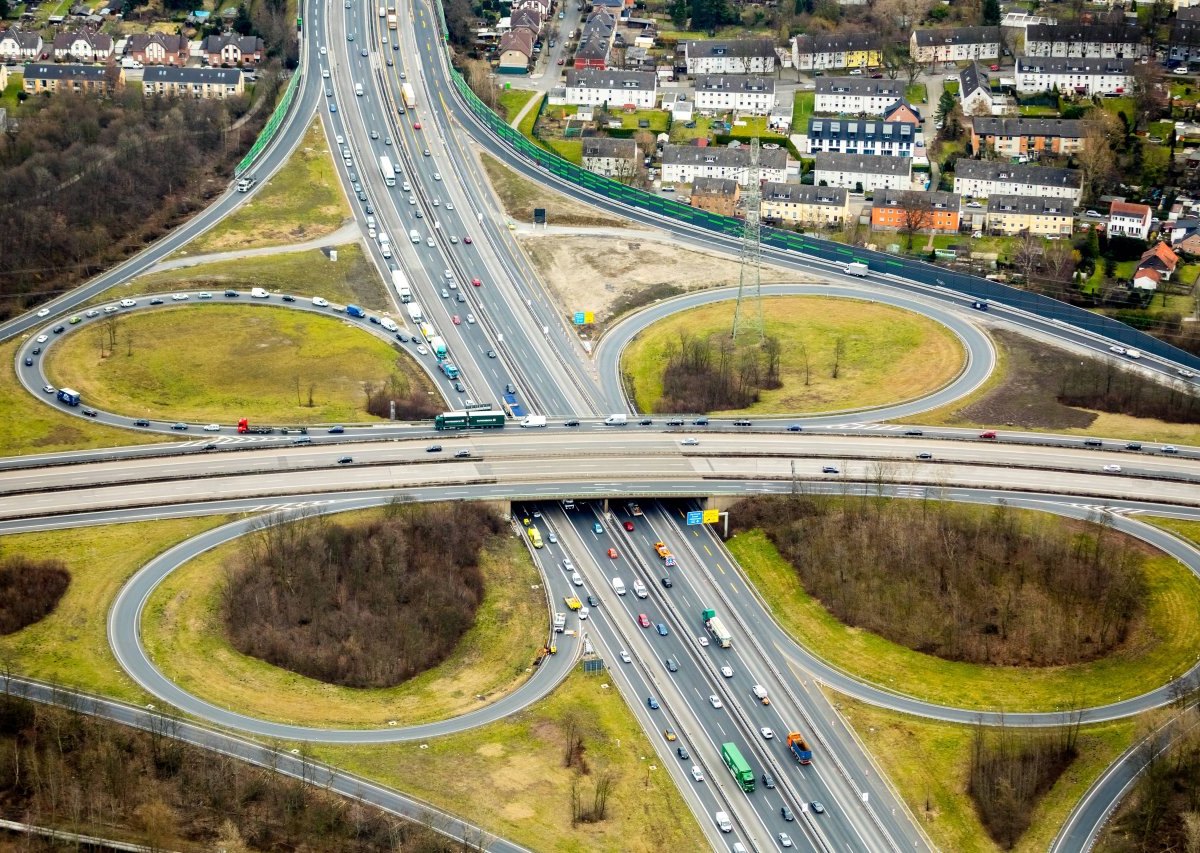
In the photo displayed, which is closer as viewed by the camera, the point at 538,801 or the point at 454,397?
the point at 538,801

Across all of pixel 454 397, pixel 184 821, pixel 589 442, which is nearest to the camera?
pixel 184 821

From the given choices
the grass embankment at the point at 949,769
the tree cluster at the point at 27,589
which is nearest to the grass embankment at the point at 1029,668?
the grass embankment at the point at 949,769

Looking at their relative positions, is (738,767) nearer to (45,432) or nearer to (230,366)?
(45,432)

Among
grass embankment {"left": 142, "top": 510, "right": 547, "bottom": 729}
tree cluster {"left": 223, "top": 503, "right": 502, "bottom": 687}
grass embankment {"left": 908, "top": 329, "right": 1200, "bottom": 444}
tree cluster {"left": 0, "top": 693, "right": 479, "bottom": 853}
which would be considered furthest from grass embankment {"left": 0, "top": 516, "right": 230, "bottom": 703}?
grass embankment {"left": 908, "top": 329, "right": 1200, "bottom": 444}

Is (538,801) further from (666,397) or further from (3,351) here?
(3,351)

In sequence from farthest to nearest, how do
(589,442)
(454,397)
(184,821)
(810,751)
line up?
(454,397) < (589,442) < (810,751) < (184,821)

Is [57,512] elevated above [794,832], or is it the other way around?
[57,512]

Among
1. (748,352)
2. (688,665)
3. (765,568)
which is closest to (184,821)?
(688,665)
